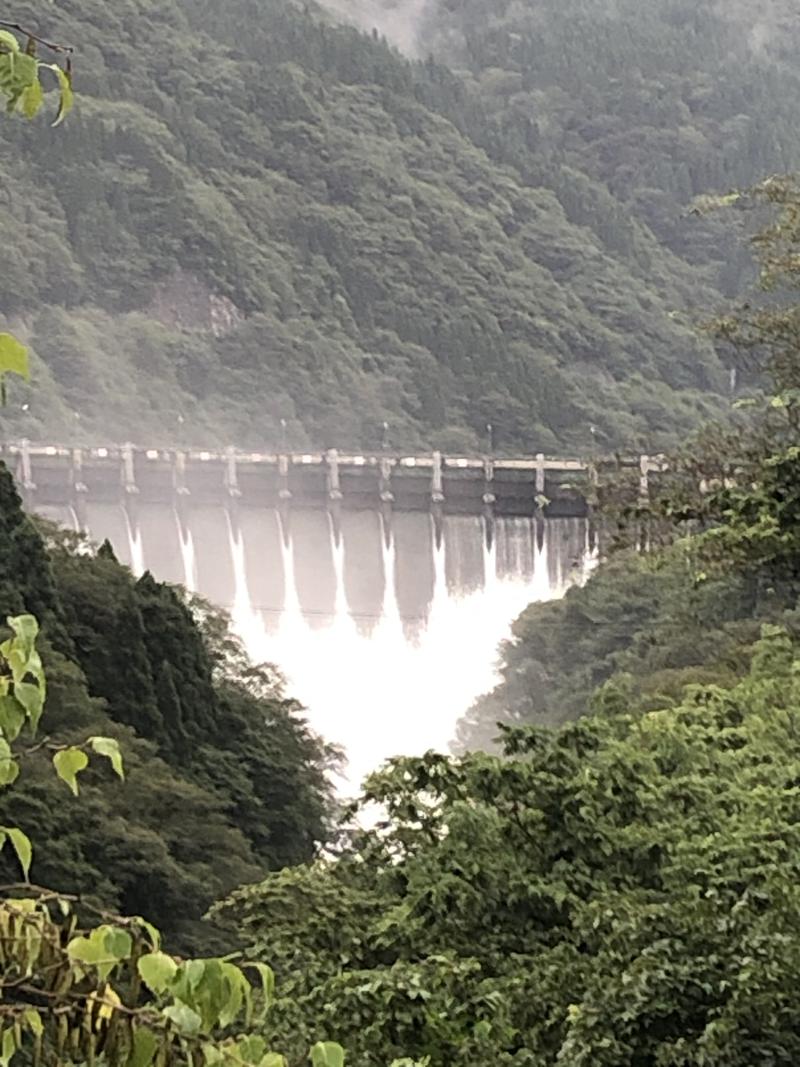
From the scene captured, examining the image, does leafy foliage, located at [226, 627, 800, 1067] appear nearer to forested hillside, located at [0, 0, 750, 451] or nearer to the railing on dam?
the railing on dam

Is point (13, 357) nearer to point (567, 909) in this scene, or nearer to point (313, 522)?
point (567, 909)

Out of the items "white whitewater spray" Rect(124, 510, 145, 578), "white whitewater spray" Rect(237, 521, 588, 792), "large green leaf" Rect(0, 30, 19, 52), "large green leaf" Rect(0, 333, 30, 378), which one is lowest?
"white whitewater spray" Rect(237, 521, 588, 792)

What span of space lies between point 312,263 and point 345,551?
29840 mm

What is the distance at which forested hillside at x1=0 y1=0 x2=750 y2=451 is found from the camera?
220 feet

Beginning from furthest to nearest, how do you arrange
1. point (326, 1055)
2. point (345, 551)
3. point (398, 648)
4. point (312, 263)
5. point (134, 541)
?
1. point (312, 263)
2. point (398, 648)
3. point (345, 551)
4. point (134, 541)
5. point (326, 1055)

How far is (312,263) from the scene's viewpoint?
7881 cm

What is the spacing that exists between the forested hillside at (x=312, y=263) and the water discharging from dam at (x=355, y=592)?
8.10m

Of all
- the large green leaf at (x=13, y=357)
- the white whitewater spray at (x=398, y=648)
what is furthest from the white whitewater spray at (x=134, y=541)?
the large green leaf at (x=13, y=357)

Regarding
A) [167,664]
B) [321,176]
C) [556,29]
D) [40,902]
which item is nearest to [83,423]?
[321,176]

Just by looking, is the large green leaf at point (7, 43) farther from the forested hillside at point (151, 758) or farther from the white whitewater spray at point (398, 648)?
the white whitewater spray at point (398, 648)

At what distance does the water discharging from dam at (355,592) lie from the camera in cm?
5034

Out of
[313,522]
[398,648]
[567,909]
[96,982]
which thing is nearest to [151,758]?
[567,909]

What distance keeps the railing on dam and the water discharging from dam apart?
1.37 ft

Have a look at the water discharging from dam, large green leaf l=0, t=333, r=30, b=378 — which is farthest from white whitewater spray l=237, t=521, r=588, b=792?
large green leaf l=0, t=333, r=30, b=378
